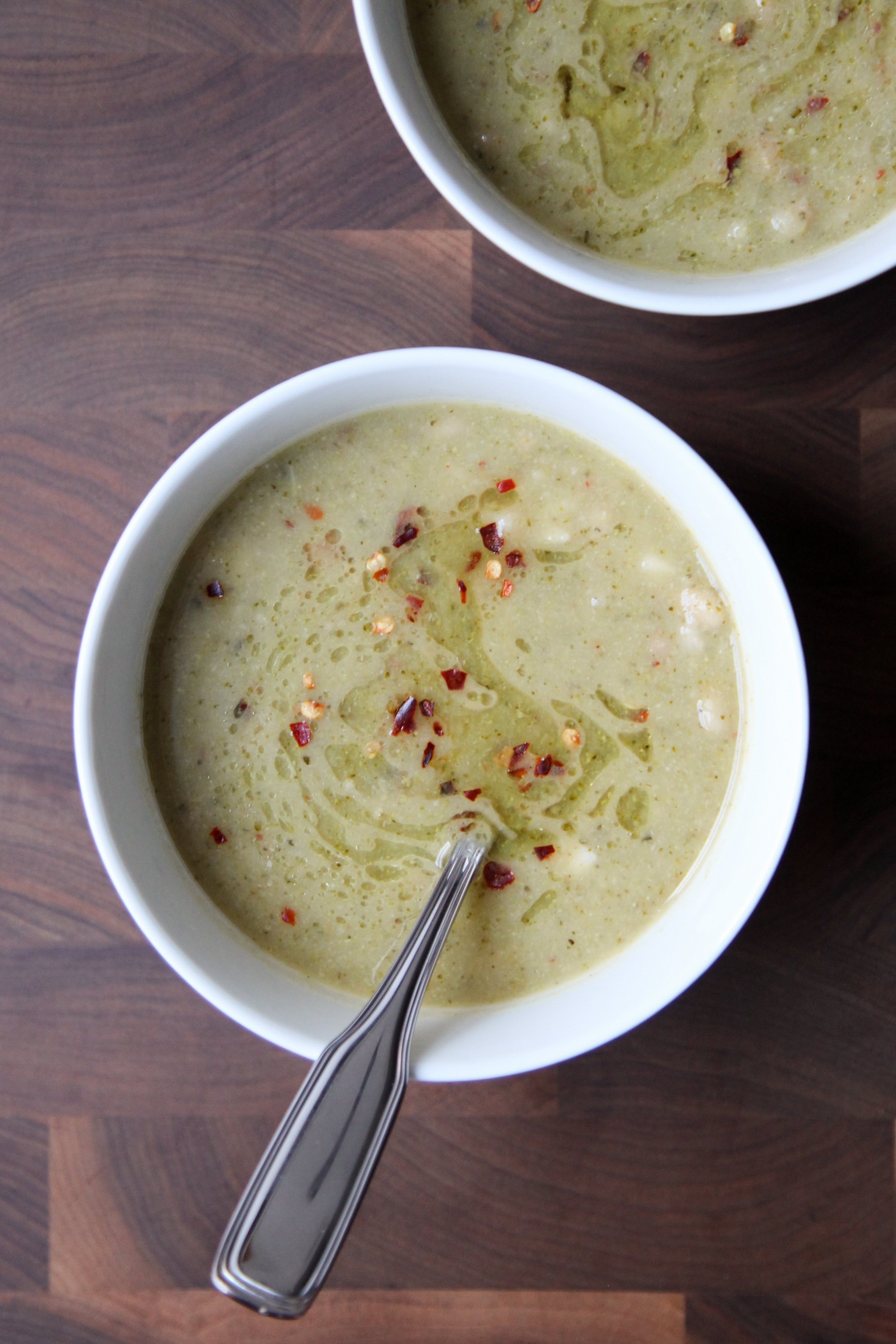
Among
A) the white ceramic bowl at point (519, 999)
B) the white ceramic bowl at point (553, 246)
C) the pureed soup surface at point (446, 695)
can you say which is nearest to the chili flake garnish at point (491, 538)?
the pureed soup surface at point (446, 695)

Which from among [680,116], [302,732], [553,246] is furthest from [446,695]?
[680,116]

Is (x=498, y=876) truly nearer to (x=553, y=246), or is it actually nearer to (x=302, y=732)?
(x=302, y=732)

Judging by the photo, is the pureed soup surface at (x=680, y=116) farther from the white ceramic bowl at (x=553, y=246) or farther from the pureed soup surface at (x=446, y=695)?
the pureed soup surface at (x=446, y=695)

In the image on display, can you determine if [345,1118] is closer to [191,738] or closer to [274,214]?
[191,738]

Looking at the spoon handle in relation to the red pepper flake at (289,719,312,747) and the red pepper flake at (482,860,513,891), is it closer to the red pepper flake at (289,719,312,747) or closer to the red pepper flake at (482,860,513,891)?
the red pepper flake at (482,860,513,891)

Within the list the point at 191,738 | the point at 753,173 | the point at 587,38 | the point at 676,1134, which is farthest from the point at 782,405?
the point at 676,1134

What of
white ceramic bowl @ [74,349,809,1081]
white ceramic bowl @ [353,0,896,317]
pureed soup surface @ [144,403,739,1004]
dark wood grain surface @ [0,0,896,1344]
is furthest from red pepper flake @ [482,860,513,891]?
white ceramic bowl @ [353,0,896,317]
